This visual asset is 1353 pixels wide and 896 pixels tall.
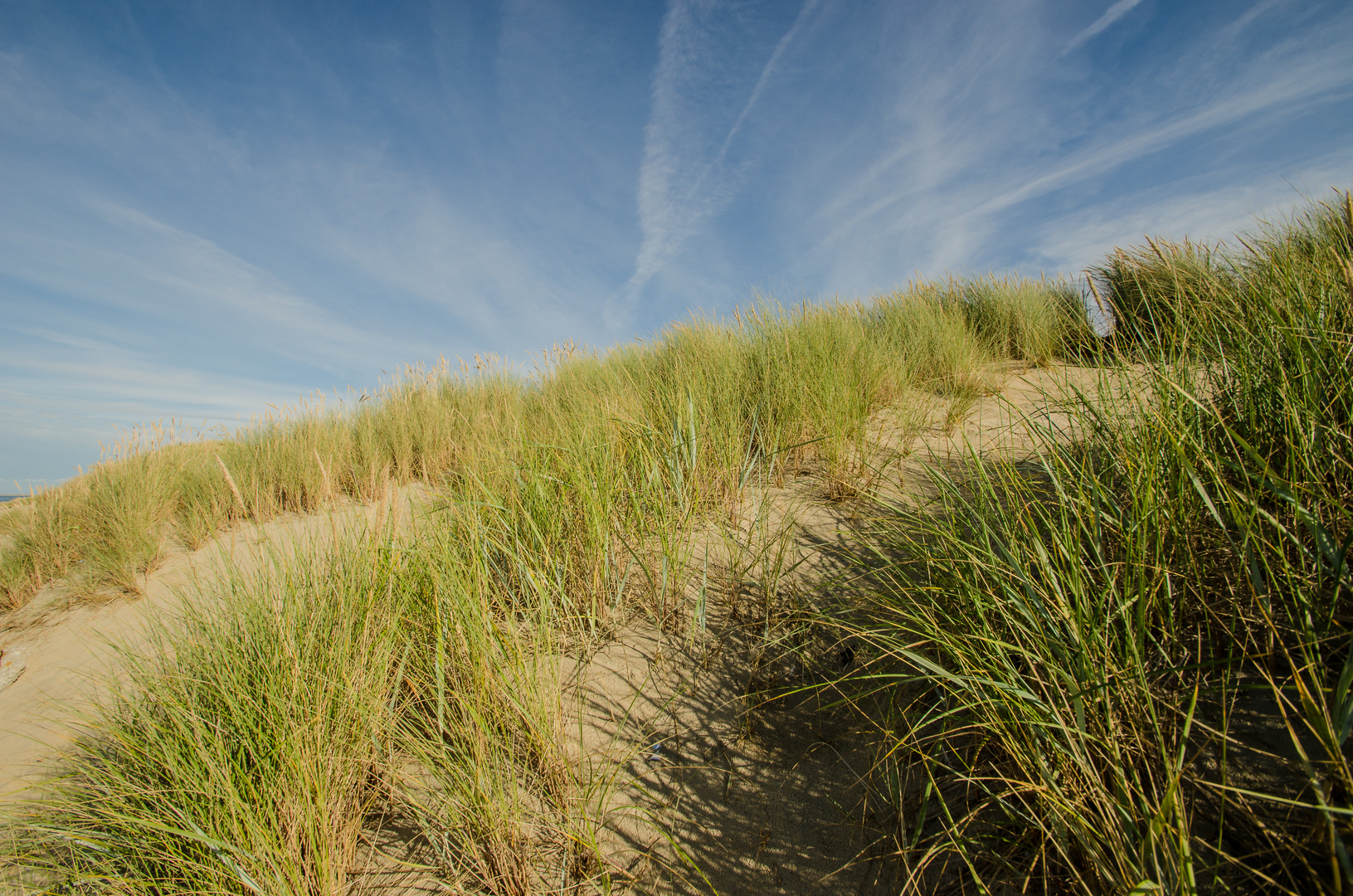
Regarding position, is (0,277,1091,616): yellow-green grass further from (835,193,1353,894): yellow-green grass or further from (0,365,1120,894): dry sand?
(835,193,1353,894): yellow-green grass

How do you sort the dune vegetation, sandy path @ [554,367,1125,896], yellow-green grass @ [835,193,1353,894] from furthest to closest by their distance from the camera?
sandy path @ [554,367,1125,896] < the dune vegetation < yellow-green grass @ [835,193,1353,894]

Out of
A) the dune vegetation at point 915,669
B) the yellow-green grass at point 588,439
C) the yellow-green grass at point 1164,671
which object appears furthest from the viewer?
the yellow-green grass at point 588,439

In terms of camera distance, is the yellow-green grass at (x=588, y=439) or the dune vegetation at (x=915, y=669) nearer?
the dune vegetation at (x=915, y=669)

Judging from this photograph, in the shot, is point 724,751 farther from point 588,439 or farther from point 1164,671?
point 588,439

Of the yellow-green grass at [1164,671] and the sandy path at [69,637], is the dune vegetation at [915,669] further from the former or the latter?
the sandy path at [69,637]

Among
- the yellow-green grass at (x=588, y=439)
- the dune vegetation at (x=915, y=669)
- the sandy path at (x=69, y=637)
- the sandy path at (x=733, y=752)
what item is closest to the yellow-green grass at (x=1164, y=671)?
the dune vegetation at (x=915, y=669)

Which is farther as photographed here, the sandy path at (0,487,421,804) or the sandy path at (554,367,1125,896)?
the sandy path at (0,487,421,804)

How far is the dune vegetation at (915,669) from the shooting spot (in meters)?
1.07

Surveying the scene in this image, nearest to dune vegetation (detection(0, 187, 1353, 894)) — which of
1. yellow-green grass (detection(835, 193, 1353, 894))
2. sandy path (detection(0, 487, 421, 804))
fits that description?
yellow-green grass (detection(835, 193, 1353, 894))

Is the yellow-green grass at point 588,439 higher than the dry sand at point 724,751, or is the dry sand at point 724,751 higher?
the yellow-green grass at point 588,439

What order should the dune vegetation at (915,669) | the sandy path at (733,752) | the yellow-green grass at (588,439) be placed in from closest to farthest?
1. the dune vegetation at (915,669)
2. the sandy path at (733,752)
3. the yellow-green grass at (588,439)

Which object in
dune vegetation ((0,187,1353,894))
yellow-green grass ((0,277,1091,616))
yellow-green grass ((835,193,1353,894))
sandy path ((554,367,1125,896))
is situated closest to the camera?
yellow-green grass ((835,193,1353,894))

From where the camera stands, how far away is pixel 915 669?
166 cm

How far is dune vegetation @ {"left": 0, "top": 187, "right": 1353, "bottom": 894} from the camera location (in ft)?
3.50
